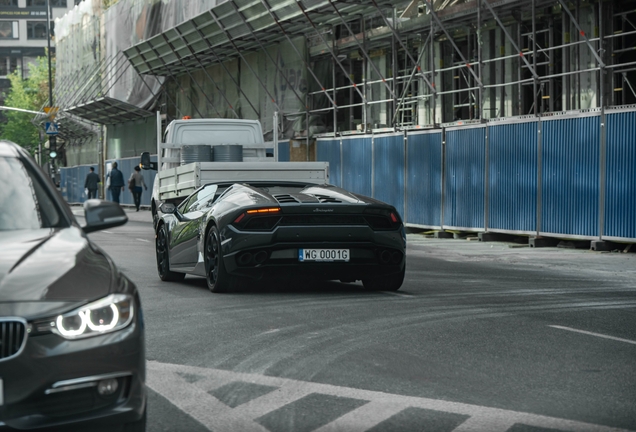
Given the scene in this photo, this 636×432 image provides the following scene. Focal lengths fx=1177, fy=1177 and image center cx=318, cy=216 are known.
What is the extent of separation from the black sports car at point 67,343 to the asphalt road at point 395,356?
3.39 ft

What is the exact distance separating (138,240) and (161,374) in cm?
1637

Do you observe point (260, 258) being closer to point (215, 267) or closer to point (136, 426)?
point (215, 267)

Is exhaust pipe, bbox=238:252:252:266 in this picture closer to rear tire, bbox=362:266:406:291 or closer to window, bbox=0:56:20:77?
rear tire, bbox=362:266:406:291

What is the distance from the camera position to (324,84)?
32875 millimetres

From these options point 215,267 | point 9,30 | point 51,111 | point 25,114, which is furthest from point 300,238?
point 9,30

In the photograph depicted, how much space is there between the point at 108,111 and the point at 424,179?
29634mm

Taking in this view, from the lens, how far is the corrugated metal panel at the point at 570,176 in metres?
18.8

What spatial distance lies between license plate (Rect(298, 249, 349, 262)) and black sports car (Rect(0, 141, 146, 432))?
639cm

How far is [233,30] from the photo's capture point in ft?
113

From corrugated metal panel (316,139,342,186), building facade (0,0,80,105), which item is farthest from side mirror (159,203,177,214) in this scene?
building facade (0,0,80,105)

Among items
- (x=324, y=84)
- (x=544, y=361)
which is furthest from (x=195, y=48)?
(x=544, y=361)

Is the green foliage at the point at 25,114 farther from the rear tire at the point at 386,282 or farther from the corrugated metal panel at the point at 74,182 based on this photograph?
the rear tire at the point at 386,282

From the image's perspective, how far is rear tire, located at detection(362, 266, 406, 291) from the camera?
38.8 feet

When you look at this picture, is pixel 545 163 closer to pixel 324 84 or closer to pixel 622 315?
pixel 622 315
